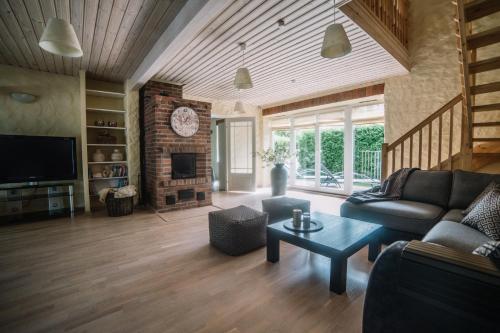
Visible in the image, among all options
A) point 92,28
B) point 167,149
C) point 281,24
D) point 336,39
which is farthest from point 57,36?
point 167,149

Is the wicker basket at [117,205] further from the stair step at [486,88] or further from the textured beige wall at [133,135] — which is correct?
the stair step at [486,88]

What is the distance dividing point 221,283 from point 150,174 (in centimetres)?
317

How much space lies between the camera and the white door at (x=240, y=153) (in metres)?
6.36

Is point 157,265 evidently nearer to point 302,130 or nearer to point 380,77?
point 380,77

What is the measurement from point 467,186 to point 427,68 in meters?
2.52

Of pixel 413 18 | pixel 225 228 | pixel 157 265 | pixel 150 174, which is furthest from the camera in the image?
pixel 150 174

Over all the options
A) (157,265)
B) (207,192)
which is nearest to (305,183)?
(207,192)

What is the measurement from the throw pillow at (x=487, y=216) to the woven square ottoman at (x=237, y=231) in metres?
1.83

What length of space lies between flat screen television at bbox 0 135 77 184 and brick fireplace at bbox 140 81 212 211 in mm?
1211

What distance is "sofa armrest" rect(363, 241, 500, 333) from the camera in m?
0.95

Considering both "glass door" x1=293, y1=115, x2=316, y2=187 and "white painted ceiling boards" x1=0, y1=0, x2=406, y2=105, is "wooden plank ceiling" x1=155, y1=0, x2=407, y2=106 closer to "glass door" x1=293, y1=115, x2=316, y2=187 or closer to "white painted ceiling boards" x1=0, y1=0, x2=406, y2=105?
"white painted ceiling boards" x1=0, y1=0, x2=406, y2=105

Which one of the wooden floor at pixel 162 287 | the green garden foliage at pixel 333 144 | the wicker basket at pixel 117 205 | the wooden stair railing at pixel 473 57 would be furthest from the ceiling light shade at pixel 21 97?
the wooden stair railing at pixel 473 57

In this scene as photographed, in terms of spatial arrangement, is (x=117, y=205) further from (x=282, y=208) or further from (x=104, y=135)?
(x=282, y=208)

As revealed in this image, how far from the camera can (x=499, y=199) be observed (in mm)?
1828
